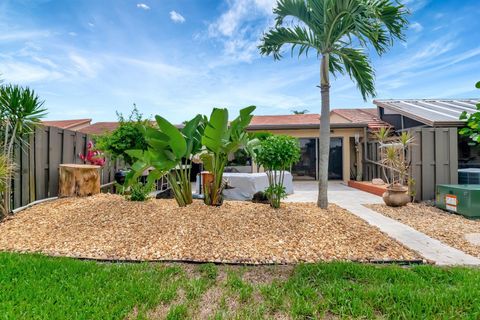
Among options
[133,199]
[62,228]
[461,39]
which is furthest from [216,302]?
[461,39]

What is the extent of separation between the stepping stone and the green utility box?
1636 mm

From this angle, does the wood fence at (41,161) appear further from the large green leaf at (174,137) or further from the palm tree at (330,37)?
the palm tree at (330,37)

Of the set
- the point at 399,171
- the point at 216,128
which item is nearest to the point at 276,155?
the point at 216,128

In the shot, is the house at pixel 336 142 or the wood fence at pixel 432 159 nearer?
the wood fence at pixel 432 159

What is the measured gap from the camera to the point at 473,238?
477 centimetres

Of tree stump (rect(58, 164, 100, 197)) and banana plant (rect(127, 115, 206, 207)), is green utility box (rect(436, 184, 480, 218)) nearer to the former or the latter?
banana plant (rect(127, 115, 206, 207))

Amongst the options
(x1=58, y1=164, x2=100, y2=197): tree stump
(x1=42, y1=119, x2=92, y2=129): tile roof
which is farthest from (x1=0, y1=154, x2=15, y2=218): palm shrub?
(x1=42, y1=119, x2=92, y2=129): tile roof

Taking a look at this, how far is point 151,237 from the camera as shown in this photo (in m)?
4.22

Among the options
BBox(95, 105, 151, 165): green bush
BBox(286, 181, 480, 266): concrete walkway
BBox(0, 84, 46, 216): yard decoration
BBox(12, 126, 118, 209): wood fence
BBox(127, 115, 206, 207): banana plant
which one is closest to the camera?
BBox(286, 181, 480, 266): concrete walkway

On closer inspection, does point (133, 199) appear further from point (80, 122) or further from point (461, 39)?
point (80, 122)

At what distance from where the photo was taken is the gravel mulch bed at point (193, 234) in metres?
3.74

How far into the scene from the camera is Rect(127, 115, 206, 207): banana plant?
17.4 ft

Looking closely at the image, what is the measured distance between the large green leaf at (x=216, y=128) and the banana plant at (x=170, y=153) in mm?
531

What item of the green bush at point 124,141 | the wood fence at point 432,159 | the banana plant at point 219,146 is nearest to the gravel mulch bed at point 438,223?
the wood fence at point 432,159
